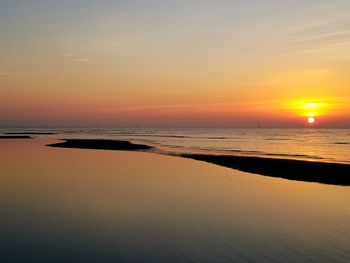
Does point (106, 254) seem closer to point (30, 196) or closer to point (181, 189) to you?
point (30, 196)

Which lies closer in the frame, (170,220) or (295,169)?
(170,220)

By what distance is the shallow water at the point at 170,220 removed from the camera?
38.1 ft

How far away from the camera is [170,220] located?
15.9 meters

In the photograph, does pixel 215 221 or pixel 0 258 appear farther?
pixel 215 221

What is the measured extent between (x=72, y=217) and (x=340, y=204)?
1364 centimetres

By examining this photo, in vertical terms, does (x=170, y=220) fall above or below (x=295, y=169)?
below

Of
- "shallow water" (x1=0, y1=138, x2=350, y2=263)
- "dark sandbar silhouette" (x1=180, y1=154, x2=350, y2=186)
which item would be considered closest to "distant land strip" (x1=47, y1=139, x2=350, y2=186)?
"dark sandbar silhouette" (x1=180, y1=154, x2=350, y2=186)

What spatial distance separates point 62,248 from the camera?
12.0m

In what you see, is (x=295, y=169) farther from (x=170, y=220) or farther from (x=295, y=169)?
(x=170, y=220)

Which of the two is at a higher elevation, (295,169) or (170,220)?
(295,169)

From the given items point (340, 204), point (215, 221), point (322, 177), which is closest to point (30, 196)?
point (215, 221)

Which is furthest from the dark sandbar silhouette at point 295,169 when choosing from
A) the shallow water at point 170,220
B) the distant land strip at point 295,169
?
the shallow water at point 170,220

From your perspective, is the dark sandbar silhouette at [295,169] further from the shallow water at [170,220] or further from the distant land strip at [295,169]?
the shallow water at [170,220]

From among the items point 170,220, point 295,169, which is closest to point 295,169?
point 295,169
